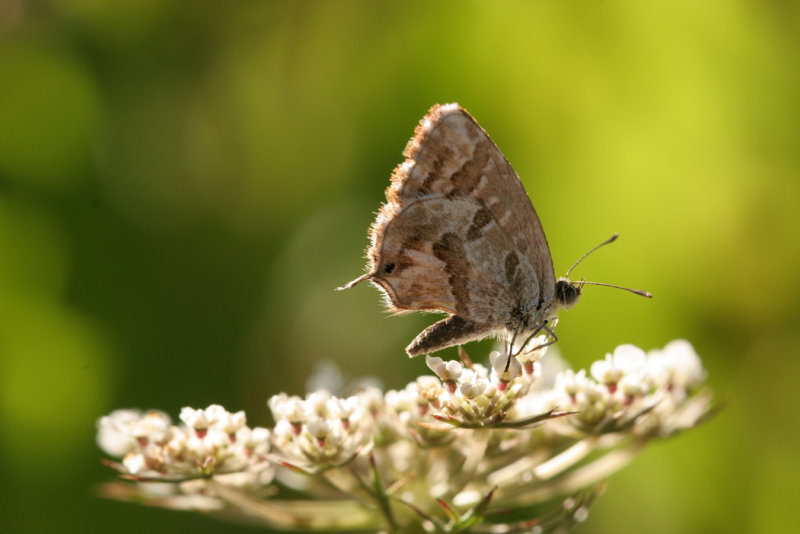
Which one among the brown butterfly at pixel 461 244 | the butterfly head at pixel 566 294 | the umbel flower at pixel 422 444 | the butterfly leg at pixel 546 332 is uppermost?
the brown butterfly at pixel 461 244

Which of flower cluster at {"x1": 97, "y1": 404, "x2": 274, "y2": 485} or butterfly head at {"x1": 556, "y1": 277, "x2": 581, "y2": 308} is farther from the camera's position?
butterfly head at {"x1": 556, "y1": 277, "x2": 581, "y2": 308}

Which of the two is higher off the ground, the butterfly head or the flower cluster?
the butterfly head

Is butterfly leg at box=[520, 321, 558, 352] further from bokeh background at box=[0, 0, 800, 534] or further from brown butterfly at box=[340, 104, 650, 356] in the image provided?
bokeh background at box=[0, 0, 800, 534]

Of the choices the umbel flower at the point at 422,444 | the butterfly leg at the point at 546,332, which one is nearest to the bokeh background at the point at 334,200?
the umbel flower at the point at 422,444

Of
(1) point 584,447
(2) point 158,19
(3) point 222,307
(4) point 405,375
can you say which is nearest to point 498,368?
(1) point 584,447

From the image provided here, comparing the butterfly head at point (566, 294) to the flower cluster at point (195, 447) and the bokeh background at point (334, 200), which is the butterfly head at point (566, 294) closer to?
the bokeh background at point (334, 200)

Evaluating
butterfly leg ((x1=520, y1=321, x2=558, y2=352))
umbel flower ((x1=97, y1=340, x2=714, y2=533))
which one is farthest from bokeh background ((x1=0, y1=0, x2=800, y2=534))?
butterfly leg ((x1=520, y1=321, x2=558, y2=352))

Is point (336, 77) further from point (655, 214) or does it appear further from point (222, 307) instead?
point (655, 214)

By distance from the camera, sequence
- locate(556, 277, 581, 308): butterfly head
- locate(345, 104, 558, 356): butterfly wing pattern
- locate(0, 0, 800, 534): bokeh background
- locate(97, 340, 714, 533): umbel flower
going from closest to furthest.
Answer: locate(97, 340, 714, 533): umbel flower < locate(345, 104, 558, 356): butterfly wing pattern < locate(556, 277, 581, 308): butterfly head < locate(0, 0, 800, 534): bokeh background
